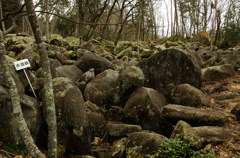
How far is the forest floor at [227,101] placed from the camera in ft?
18.5

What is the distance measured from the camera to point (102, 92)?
9.59m

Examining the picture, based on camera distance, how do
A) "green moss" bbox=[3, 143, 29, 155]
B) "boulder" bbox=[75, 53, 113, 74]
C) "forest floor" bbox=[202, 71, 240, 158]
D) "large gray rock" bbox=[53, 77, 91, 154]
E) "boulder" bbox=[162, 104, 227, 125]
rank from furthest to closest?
"boulder" bbox=[75, 53, 113, 74]
"boulder" bbox=[162, 104, 227, 125]
"large gray rock" bbox=[53, 77, 91, 154]
"forest floor" bbox=[202, 71, 240, 158]
"green moss" bbox=[3, 143, 29, 155]

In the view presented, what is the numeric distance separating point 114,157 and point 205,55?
55.5 feet

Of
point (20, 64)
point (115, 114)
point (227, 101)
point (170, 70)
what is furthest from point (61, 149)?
point (227, 101)

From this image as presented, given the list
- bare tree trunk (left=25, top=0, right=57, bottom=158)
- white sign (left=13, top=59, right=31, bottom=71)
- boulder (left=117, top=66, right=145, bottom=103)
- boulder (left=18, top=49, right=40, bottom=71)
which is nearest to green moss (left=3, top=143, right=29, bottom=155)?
bare tree trunk (left=25, top=0, right=57, bottom=158)

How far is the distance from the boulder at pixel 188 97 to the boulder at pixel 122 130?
227 centimetres

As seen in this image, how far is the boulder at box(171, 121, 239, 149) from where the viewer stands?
18.9 ft

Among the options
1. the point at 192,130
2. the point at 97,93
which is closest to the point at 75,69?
the point at 97,93

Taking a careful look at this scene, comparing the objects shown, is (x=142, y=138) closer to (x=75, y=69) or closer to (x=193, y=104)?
(x=193, y=104)

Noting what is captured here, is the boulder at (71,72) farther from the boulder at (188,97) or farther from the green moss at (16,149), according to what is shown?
the green moss at (16,149)

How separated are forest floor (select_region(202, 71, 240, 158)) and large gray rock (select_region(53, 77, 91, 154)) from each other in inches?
141

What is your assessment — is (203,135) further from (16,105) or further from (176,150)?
(16,105)

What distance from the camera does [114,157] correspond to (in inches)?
252

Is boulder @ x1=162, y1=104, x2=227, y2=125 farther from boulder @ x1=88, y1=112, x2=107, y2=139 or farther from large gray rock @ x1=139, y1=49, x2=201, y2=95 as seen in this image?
boulder @ x1=88, y1=112, x2=107, y2=139
